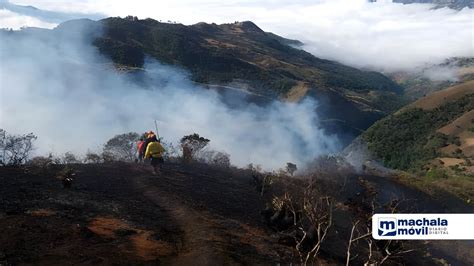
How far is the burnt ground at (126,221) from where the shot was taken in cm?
1305

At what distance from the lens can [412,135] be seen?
97.4m

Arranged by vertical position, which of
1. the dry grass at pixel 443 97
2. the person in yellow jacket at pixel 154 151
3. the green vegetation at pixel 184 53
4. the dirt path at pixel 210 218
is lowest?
the dirt path at pixel 210 218

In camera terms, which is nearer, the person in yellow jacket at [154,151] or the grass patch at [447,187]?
the person in yellow jacket at [154,151]

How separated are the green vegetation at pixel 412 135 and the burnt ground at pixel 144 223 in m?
63.3

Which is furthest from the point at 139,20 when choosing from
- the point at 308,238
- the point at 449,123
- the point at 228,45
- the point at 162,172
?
the point at 308,238

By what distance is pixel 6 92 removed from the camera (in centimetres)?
5728

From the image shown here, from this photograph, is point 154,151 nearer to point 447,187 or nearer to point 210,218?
point 210,218

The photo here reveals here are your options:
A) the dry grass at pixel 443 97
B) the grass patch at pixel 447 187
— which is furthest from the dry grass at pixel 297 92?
the grass patch at pixel 447 187

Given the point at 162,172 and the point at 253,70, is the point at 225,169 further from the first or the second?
the point at 253,70

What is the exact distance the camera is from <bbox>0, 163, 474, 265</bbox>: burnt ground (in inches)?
519

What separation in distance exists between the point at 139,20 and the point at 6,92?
371 feet

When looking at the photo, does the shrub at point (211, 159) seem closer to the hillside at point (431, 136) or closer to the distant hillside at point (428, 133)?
the hillside at point (431, 136)

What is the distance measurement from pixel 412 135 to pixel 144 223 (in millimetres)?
90448

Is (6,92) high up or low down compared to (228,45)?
down
